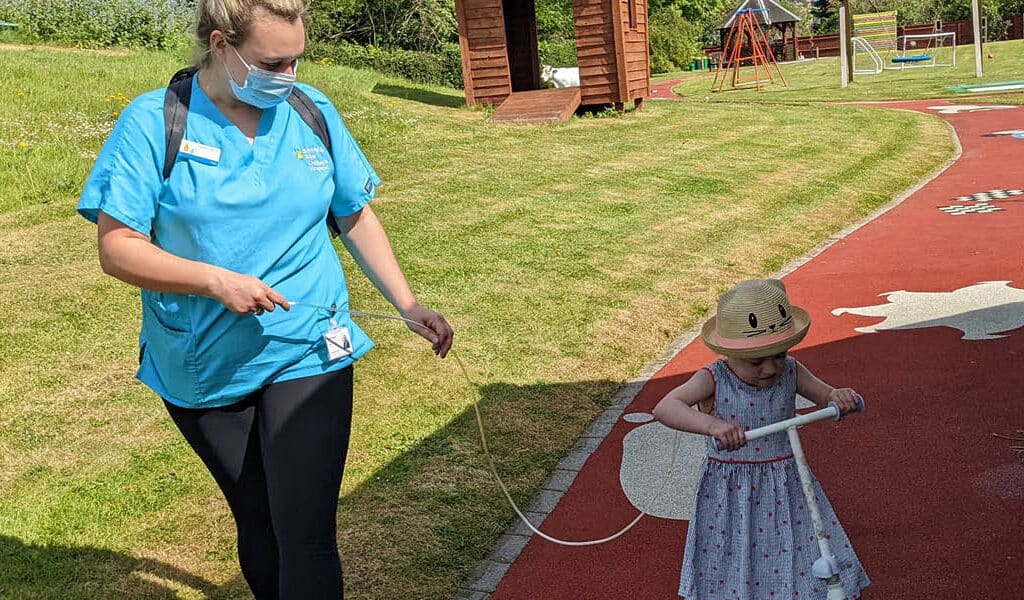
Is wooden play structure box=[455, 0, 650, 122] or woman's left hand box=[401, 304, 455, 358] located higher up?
wooden play structure box=[455, 0, 650, 122]

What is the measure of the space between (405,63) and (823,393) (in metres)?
30.5

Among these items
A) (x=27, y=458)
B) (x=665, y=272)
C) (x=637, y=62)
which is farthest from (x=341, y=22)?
(x=27, y=458)

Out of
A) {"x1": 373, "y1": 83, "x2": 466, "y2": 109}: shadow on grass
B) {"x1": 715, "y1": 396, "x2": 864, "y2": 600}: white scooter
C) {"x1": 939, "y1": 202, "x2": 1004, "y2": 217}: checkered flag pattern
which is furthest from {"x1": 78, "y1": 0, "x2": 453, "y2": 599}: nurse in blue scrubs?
{"x1": 373, "y1": 83, "x2": 466, "y2": 109}: shadow on grass

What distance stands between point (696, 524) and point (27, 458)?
419 cm

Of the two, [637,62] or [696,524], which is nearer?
[696,524]

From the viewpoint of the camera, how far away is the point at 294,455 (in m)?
3.07

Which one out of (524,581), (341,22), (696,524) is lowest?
(524,581)

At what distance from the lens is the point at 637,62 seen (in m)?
21.9

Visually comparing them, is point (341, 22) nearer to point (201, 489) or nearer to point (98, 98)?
point (98, 98)

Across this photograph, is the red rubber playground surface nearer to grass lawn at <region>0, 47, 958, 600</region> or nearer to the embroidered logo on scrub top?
grass lawn at <region>0, 47, 958, 600</region>

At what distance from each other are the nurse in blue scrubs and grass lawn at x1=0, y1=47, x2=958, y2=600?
65.2 inches

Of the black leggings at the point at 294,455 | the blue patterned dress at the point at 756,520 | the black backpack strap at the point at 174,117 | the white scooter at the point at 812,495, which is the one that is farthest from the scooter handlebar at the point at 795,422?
the black backpack strap at the point at 174,117

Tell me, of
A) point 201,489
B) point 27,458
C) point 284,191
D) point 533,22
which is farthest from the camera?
point 533,22

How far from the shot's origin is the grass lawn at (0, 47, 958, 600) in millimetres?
5188
